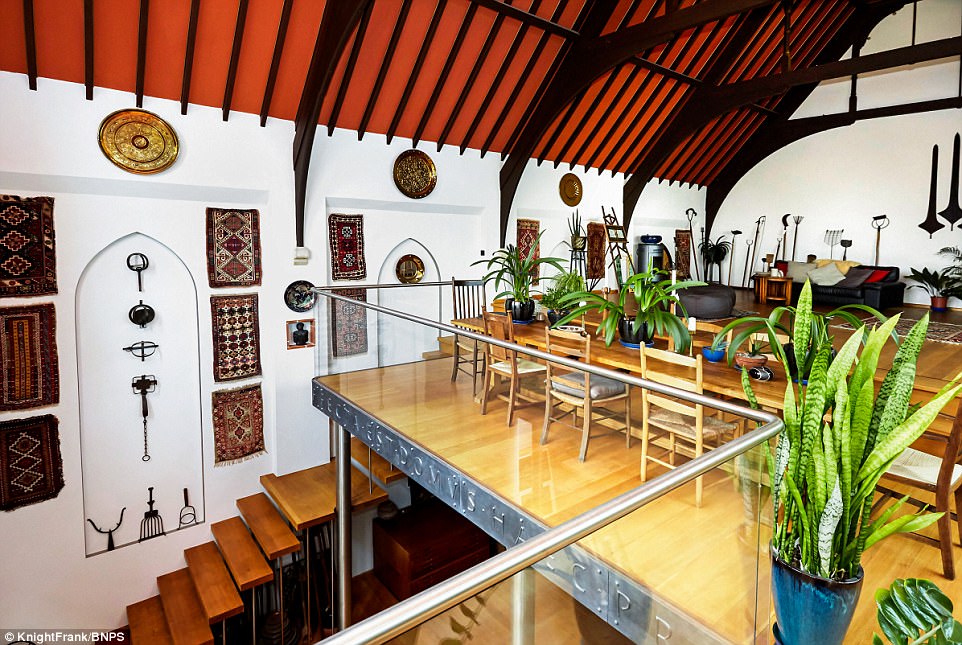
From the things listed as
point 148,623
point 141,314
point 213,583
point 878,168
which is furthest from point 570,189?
point 148,623

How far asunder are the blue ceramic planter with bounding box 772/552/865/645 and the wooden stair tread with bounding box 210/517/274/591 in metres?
4.79

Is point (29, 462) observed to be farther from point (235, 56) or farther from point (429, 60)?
point (429, 60)

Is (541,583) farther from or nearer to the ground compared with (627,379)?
nearer to the ground

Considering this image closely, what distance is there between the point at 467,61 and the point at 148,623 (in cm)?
642

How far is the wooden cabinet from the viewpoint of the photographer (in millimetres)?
6430

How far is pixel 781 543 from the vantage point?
6.05 feet

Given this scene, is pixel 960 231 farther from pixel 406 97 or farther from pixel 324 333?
pixel 324 333

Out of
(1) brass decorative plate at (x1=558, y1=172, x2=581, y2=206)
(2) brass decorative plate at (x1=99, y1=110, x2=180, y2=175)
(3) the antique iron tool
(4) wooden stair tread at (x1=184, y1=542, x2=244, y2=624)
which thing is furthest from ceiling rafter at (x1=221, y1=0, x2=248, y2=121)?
(1) brass decorative plate at (x1=558, y1=172, x2=581, y2=206)

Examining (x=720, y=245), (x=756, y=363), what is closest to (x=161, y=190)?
(x=756, y=363)

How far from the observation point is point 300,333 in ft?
19.4

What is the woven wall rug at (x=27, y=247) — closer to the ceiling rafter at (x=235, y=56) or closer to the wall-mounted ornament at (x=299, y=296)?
the ceiling rafter at (x=235, y=56)

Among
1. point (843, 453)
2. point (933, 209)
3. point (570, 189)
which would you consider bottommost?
point (843, 453)

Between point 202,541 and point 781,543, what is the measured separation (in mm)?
5732

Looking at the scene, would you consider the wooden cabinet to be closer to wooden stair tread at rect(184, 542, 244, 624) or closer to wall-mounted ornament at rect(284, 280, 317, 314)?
wooden stair tread at rect(184, 542, 244, 624)
